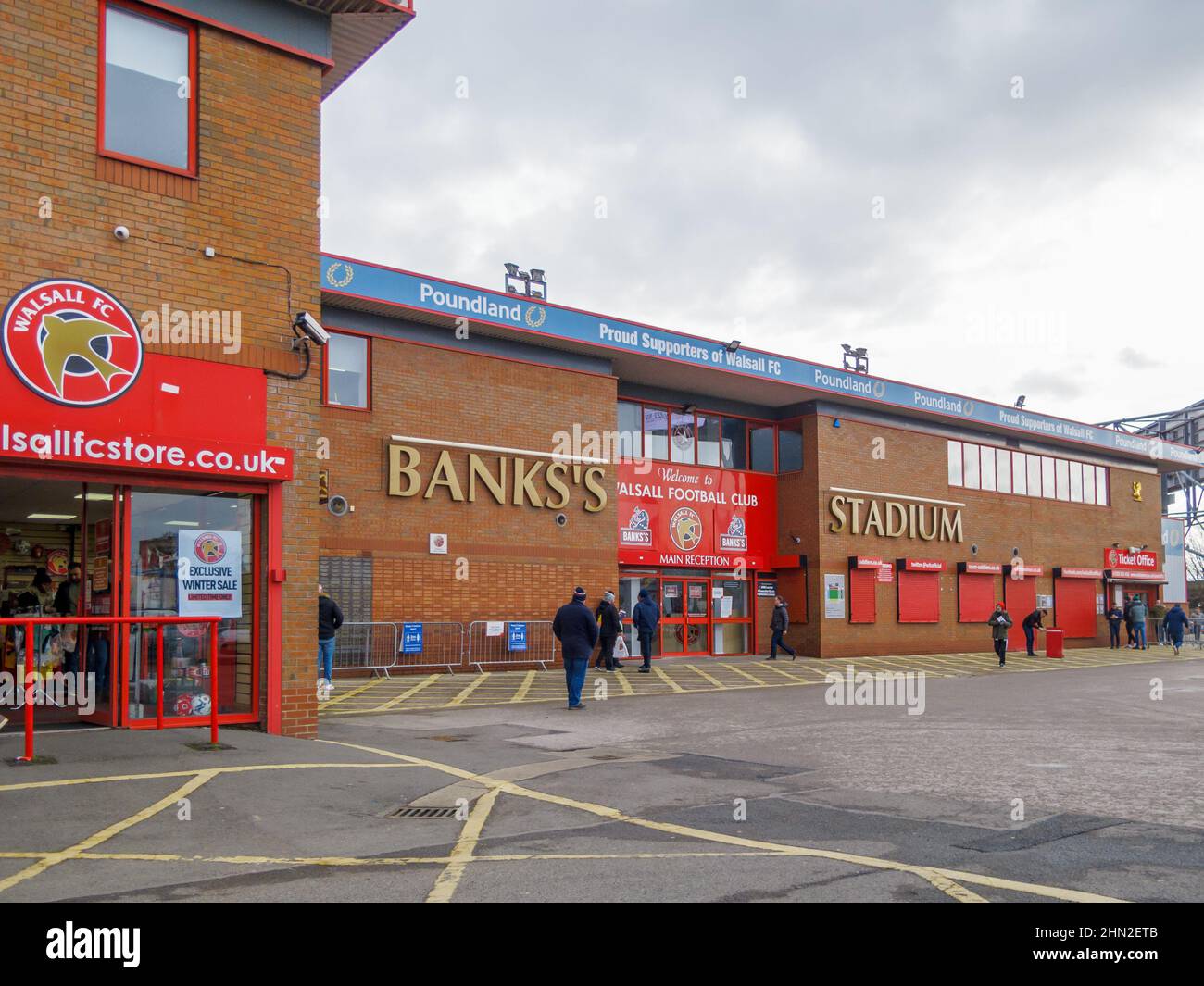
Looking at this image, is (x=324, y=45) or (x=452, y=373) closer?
(x=324, y=45)

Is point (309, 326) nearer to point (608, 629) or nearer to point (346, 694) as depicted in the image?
point (346, 694)

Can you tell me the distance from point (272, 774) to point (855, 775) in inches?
189

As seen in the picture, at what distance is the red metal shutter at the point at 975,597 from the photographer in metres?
32.2

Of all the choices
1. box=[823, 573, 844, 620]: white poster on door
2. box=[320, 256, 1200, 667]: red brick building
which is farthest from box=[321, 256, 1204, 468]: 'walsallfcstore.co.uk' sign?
box=[823, 573, 844, 620]: white poster on door

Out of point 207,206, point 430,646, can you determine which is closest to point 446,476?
point 430,646

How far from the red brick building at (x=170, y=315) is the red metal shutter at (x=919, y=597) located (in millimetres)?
22557

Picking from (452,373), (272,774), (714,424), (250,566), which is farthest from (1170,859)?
(714,424)

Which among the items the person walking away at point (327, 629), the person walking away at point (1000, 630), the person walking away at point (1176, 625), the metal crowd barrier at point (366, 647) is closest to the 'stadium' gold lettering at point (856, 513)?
the person walking away at point (1000, 630)

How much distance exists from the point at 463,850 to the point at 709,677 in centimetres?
1525

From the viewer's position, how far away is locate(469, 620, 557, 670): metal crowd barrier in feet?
70.7

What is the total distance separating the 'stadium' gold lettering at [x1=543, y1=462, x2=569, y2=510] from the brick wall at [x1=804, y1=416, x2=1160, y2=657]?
7894mm

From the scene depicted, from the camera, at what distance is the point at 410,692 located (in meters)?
17.2

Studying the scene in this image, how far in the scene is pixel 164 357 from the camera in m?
10.1
